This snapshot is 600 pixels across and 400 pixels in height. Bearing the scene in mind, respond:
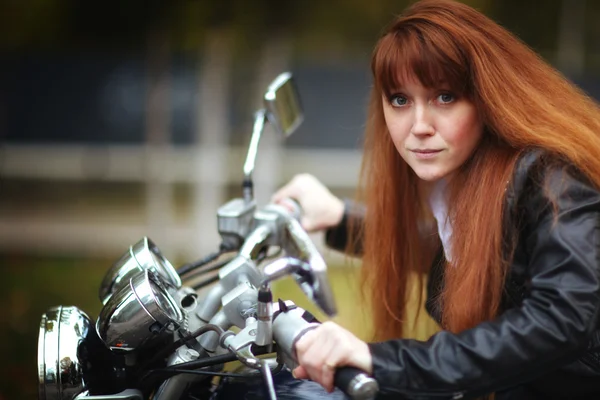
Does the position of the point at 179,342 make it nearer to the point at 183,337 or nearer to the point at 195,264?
the point at 183,337

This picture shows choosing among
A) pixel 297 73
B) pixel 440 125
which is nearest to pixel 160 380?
pixel 440 125

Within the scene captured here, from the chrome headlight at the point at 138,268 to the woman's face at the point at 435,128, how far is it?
1.80 ft

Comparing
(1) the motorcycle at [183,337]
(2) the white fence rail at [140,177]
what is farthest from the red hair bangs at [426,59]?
(2) the white fence rail at [140,177]

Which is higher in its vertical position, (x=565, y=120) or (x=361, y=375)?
(x=565, y=120)

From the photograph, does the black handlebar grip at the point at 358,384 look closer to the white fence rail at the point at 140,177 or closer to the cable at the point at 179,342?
the cable at the point at 179,342

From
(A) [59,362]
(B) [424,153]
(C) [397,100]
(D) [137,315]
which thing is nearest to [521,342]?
(B) [424,153]

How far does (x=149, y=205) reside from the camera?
7.15 m

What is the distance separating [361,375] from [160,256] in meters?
0.60

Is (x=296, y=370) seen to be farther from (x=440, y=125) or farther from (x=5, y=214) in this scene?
(x=5, y=214)

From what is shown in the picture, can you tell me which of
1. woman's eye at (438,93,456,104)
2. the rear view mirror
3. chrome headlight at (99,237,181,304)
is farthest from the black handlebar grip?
the rear view mirror

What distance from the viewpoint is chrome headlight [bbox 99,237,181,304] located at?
5.30 ft

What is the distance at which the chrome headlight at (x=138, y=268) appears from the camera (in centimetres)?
161

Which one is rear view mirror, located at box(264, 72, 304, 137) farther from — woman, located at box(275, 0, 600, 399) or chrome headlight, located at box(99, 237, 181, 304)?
chrome headlight, located at box(99, 237, 181, 304)

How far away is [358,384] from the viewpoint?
127 centimetres
